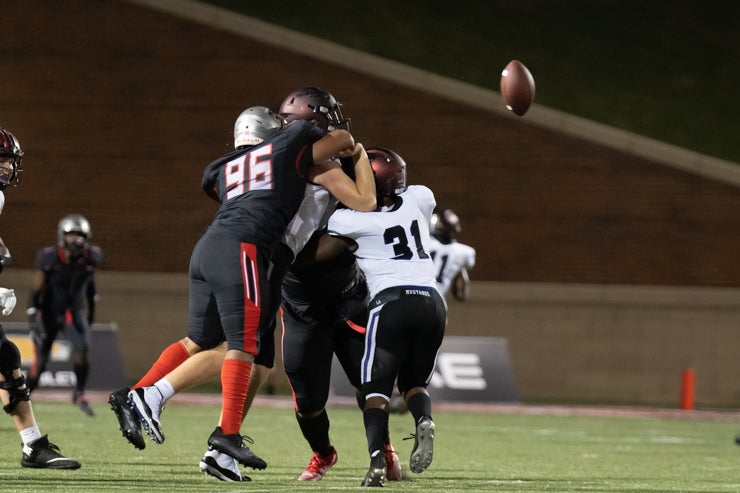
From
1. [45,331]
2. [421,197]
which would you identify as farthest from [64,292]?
[421,197]

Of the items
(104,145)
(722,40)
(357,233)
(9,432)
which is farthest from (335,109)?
(722,40)

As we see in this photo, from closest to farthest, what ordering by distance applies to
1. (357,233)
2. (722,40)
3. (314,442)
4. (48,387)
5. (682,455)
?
(357,233)
(314,442)
(682,455)
(48,387)
(722,40)

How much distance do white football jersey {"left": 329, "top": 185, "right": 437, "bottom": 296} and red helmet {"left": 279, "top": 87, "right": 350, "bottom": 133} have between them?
20.7 inches

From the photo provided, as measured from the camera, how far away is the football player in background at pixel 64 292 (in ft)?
47.0

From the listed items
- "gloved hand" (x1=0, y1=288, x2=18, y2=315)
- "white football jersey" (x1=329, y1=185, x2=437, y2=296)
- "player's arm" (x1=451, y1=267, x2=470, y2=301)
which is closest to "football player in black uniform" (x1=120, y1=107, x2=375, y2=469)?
"white football jersey" (x1=329, y1=185, x2=437, y2=296)

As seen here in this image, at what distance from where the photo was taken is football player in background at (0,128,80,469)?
287 inches

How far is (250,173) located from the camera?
679cm

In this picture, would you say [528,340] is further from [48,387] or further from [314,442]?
[314,442]

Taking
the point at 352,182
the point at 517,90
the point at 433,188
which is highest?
the point at 517,90

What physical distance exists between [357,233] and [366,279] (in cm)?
42

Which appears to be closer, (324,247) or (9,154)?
(324,247)

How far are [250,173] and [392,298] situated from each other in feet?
3.29

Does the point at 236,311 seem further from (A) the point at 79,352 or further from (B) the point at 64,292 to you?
(B) the point at 64,292

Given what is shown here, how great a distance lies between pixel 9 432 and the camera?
10727 millimetres
